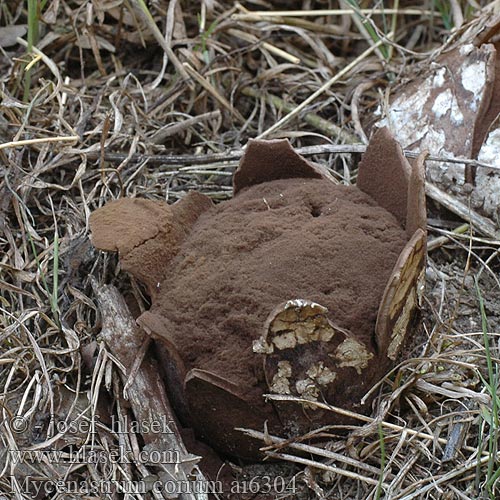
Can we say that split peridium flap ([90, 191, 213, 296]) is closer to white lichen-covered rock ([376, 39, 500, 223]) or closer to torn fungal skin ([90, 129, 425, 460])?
torn fungal skin ([90, 129, 425, 460])

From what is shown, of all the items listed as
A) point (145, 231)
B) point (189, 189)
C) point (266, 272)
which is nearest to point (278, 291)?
point (266, 272)

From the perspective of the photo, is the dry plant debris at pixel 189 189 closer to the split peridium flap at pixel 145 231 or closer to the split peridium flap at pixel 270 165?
the split peridium flap at pixel 145 231

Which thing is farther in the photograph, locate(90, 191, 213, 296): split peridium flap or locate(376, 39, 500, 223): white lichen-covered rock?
locate(376, 39, 500, 223): white lichen-covered rock

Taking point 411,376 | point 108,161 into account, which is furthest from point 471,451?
point 108,161

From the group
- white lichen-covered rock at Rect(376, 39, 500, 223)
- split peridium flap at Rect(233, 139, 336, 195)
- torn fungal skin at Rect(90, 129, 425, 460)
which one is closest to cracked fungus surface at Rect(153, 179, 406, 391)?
torn fungal skin at Rect(90, 129, 425, 460)

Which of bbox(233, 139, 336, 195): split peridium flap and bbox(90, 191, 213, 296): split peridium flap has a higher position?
bbox(233, 139, 336, 195): split peridium flap

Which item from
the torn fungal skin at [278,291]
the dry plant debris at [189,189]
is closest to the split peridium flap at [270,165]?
the torn fungal skin at [278,291]

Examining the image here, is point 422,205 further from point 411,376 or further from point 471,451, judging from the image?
point 471,451
